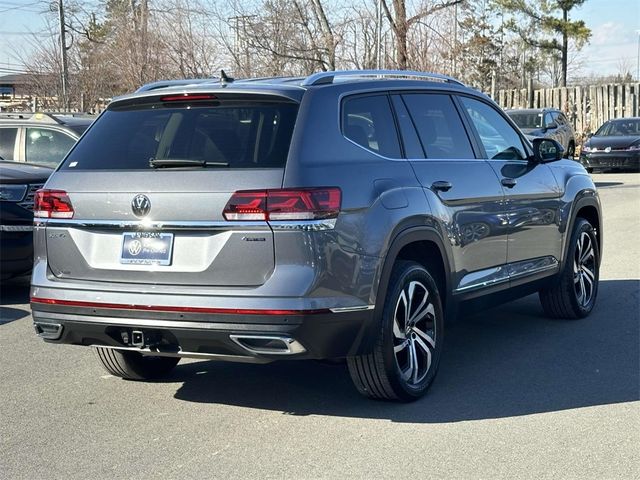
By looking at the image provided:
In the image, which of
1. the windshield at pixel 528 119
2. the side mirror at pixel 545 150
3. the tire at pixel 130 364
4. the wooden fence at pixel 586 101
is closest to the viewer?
the tire at pixel 130 364

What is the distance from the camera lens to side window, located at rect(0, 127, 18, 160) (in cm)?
1175

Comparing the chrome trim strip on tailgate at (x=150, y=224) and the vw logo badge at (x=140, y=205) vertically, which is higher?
the vw logo badge at (x=140, y=205)

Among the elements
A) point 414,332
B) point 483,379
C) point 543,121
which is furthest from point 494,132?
point 543,121

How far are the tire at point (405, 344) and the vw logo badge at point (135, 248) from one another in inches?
51.2

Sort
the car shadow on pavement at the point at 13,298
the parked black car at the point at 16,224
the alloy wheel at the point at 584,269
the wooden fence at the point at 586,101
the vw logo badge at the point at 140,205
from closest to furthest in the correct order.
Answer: the vw logo badge at the point at 140,205 → the alloy wheel at the point at 584,269 → the car shadow on pavement at the point at 13,298 → the parked black car at the point at 16,224 → the wooden fence at the point at 586,101

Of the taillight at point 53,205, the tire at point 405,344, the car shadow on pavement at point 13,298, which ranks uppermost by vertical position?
the taillight at point 53,205

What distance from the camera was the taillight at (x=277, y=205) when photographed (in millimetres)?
4711

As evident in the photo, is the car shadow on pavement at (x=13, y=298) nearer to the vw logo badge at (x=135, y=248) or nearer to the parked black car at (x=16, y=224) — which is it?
the parked black car at (x=16, y=224)

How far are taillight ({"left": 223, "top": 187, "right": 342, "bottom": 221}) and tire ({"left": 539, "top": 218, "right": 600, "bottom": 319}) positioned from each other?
137 inches

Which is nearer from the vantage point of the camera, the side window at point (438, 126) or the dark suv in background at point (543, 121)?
the side window at point (438, 126)

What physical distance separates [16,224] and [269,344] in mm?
4737

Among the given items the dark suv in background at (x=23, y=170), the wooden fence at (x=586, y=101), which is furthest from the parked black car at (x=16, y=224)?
the wooden fence at (x=586, y=101)

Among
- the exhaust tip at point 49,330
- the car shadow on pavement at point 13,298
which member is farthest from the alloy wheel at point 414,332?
the car shadow on pavement at point 13,298

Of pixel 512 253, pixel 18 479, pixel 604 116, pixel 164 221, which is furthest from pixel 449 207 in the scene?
pixel 604 116
